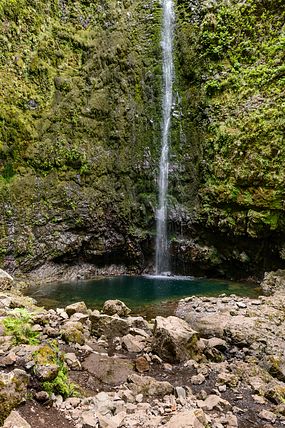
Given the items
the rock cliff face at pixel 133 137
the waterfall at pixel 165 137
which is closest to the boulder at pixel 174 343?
the rock cliff face at pixel 133 137

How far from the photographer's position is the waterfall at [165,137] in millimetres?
19062

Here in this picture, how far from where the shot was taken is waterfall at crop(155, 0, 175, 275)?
19062 millimetres

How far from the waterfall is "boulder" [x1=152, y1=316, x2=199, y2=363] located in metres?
12.8

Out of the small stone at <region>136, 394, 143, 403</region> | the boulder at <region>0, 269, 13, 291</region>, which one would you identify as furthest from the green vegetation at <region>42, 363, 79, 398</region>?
the boulder at <region>0, 269, 13, 291</region>

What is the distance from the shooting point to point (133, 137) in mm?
20438

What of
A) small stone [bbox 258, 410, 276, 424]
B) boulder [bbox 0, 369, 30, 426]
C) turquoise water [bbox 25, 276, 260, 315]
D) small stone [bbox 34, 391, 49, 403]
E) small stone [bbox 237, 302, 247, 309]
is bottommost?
turquoise water [bbox 25, 276, 260, 315]

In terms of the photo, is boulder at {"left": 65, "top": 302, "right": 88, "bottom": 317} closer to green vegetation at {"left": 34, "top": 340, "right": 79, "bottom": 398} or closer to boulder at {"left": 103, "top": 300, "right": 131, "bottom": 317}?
boulder at {"left": 103, "top": 300, "right": 131, "bottom": 317}

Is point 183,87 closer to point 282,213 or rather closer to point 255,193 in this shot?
point 255,193

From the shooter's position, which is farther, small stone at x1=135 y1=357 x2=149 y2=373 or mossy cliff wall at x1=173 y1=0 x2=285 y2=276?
mossy cliff wall at x1=173 y1=0 x2=285 y2=276

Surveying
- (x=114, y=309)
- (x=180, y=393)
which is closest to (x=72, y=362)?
(x=180, y=393)

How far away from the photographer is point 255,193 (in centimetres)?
1642

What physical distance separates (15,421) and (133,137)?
18291 mm

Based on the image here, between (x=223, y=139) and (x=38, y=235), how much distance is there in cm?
1021

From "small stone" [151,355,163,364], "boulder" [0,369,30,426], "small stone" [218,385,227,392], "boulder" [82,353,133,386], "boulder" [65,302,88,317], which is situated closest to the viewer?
"boulder" [0,369,30,426]
